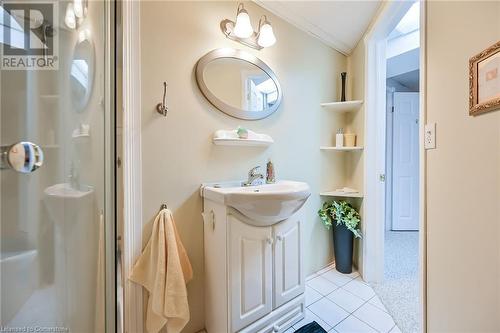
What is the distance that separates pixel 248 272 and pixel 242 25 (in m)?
1.51

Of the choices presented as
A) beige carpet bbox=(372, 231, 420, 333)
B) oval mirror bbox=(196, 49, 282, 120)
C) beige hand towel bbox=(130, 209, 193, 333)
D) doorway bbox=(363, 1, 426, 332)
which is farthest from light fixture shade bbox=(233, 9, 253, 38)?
beige carpet bbox=(372, 231, 420, 333)

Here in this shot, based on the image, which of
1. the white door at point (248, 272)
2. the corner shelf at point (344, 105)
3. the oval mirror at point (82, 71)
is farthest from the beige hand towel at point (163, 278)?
Answer: the corner shelf at point (344, 105)

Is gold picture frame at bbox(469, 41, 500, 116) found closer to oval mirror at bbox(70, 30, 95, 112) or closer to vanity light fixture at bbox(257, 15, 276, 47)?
vanity light fixture at bbox(257, 15, 276, 47)

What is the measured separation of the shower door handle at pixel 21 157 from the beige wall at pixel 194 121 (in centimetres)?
62

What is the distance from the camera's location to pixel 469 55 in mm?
770

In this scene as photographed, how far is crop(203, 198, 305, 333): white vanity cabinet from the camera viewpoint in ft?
3.44

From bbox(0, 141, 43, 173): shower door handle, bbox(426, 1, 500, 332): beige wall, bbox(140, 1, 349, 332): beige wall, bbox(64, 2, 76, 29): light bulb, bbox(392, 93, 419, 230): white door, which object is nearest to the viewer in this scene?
bbox(0, 141, 43, 173): shower door handle

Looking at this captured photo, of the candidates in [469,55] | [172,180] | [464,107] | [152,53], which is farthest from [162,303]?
[469,55]

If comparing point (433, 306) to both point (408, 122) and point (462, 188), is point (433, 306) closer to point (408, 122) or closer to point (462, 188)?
point (462, 188)

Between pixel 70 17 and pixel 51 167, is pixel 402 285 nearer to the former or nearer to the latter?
pixel 51 167

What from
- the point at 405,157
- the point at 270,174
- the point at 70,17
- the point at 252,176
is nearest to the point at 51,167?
the point at 70,17

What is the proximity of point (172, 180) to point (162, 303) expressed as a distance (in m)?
0.64

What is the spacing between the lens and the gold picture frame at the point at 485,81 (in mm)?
659

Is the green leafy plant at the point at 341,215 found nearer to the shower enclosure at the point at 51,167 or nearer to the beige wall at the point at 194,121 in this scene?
the beige wall at the point at 194,121
